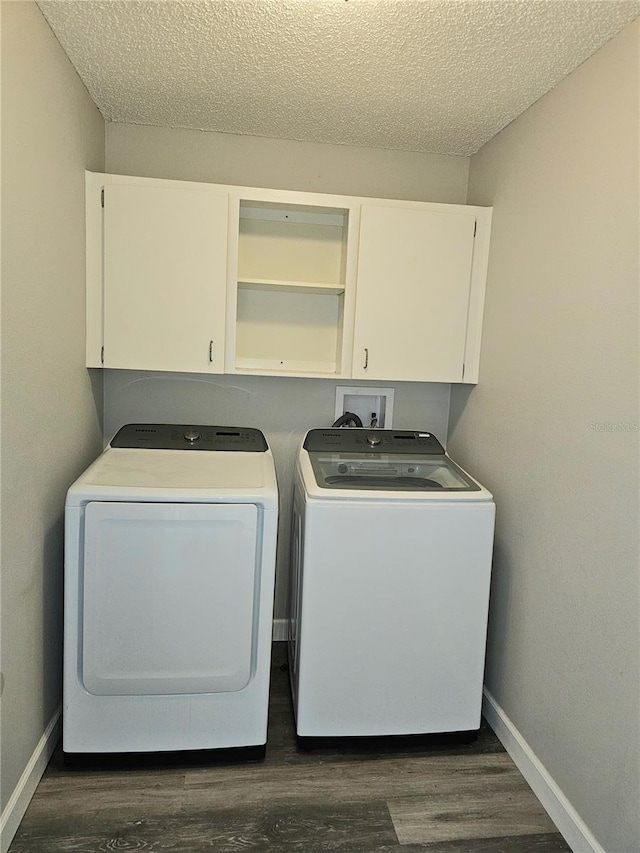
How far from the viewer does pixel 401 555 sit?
2002 millimetres

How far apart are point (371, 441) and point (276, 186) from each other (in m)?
1.18

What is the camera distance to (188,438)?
2.41m

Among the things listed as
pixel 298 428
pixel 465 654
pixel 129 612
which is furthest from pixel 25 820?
pixel 298 428

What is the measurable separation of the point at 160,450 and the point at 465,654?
1.39 metres

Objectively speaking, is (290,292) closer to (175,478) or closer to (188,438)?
(188,438)

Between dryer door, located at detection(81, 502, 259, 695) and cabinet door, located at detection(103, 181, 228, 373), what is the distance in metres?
0.72

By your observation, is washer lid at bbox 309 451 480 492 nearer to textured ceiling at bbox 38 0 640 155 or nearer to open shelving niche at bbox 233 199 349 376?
open shelving niche at bbox 233 199 349 376

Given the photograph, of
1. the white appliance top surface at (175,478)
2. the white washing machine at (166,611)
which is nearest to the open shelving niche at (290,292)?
the white appliance top surface at (175,478)

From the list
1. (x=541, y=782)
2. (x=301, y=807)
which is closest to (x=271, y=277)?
(x=301, y=807)

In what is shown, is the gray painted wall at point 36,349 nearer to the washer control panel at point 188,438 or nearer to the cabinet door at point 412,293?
the washer control panel at point 188,438

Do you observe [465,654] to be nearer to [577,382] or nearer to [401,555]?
[401,555]

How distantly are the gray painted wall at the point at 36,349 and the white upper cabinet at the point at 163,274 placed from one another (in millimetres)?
124

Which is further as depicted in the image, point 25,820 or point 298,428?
point 298,428

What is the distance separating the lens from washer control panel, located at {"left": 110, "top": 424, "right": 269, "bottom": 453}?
7.78 ft
